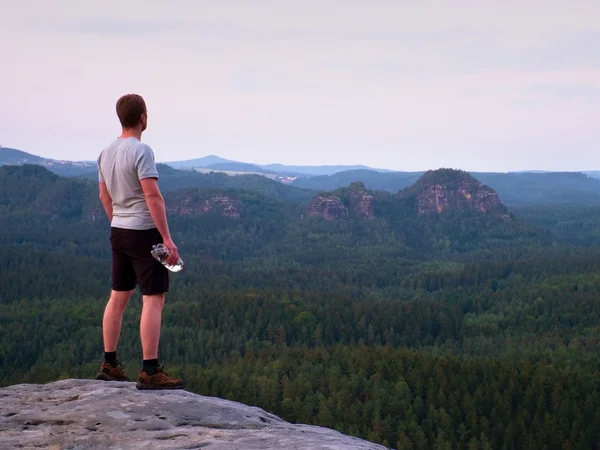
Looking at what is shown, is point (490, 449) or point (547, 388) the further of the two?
point (547, 388)

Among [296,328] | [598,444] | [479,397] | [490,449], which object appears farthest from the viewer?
[296,328]

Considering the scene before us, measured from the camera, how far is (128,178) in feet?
58.0

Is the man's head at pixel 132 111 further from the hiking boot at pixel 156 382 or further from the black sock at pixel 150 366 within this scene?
the hiking boot at pixel 156 382

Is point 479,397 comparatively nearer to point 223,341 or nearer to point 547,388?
point 547,388

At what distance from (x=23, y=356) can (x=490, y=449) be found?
282ft

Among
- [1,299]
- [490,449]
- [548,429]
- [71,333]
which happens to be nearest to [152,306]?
[490,449]

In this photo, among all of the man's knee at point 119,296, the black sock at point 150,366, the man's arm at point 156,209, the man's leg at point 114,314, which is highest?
the man's arm at point 156,209

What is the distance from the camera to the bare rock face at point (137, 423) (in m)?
14.9

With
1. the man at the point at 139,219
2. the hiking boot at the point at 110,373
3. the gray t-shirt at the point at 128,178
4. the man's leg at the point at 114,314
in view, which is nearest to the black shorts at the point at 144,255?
the man at the point at 139,219

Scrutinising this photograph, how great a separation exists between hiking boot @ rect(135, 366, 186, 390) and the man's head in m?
5.92

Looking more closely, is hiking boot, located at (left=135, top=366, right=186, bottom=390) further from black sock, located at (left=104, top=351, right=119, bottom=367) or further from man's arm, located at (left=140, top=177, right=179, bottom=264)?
man's arm, located at (left=140, top=177, right=179, bottom=264)

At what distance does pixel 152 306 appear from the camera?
58.6 ft

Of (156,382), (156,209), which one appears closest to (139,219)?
(156,209)

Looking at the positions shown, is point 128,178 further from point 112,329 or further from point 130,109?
point 112,329
